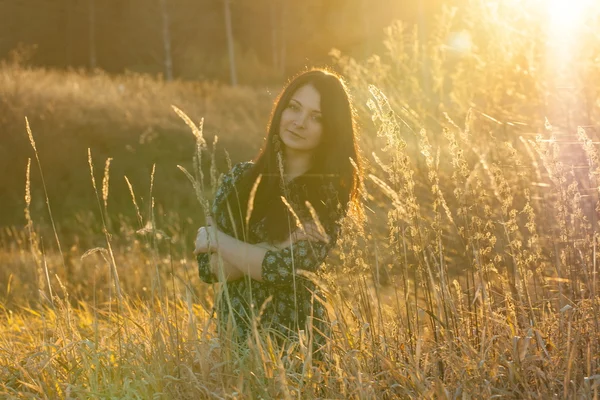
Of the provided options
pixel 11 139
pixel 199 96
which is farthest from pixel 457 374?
pixel 199 96

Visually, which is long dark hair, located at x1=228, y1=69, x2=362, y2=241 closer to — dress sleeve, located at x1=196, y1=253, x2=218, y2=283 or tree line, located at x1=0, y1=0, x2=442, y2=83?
dress sleeve, located at x1=196, y1=253, x2=218, y2=283

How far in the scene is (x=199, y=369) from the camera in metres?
2.74

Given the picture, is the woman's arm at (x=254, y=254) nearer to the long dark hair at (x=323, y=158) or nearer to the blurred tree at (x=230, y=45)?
the long dark hair at (x=323, y=158)

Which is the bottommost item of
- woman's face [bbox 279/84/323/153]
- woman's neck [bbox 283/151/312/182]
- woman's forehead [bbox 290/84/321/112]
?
woman's neck [bbox 283/151/312/182]

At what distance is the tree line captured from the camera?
28036 millimetres

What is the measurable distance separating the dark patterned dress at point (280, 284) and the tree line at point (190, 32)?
79.0ft

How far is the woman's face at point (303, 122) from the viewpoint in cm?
326

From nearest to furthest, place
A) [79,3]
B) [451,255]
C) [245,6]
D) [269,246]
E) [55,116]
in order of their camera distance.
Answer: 1. [269,246]
2. [451,255]
3. [55,116]
4. [79,3]
5. [245,6]

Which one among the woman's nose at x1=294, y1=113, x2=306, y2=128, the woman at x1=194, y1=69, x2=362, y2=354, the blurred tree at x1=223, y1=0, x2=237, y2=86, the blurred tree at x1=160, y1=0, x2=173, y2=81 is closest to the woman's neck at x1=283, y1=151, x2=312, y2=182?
the woman at x1=194, y1=69, x2=362, y2=354

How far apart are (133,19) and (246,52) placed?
4.20 meters

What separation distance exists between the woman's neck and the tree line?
78.6 ft

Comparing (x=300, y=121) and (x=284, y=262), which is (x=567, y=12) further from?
(x=284, y=262)

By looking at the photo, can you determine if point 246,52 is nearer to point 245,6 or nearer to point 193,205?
point 245,6

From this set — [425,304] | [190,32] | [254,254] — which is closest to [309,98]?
[254,254]
